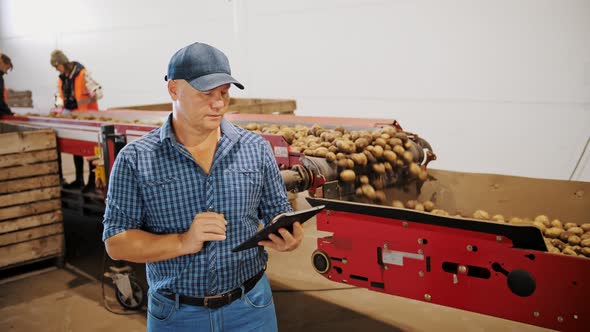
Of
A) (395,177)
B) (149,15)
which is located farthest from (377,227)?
(149,15)

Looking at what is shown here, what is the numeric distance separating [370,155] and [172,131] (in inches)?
78.4

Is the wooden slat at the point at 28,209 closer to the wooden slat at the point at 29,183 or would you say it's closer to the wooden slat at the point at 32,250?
the wooden slat at the point at 29,183

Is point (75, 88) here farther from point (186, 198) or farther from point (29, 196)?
point (186, 198)

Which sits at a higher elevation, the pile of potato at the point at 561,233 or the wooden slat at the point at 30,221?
the pile of potato at the point at 561,233

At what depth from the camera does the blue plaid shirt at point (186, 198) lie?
73.4 inches

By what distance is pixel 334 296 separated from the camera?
4691 mm

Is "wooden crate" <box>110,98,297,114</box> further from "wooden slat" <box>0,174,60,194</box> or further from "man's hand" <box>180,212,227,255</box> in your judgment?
"man's hand" <box>180,212,227,255</box>

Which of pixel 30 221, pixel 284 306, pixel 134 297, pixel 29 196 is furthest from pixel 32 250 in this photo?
pixel 284 306

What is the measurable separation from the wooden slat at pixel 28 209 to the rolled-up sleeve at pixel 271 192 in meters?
3.87

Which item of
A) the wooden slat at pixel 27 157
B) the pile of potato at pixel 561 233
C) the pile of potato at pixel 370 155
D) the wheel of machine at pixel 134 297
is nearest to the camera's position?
the pile of potato at pixel 561 233

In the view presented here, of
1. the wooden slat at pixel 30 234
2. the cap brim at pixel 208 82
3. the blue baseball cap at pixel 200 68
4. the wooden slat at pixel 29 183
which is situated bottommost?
the wooden slat at pixel 30 234

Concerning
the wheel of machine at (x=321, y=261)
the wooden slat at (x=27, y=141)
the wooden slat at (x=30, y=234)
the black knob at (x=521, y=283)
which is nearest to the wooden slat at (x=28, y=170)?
the wooden slat at (x=27, y=141)

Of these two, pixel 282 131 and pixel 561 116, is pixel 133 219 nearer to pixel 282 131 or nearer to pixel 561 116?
pixel 282 131

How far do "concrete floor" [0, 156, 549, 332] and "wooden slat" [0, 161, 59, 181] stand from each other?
3.13ft
